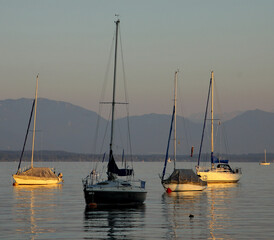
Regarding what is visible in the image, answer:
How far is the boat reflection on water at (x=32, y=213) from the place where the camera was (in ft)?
130

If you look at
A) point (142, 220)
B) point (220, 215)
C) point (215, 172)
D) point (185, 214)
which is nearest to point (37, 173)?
point (215, 172)

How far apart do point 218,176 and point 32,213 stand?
5451cm

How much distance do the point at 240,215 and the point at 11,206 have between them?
2038 centimetres

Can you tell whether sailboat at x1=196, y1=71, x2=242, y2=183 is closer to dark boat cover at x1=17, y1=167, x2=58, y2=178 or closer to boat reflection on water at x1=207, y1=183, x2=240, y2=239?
dark boat cover at x1=17, y1=167, x2=58, y2=178

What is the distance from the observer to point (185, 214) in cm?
5134

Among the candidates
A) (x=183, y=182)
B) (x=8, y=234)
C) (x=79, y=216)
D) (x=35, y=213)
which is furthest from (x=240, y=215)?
(x=183, y=182)

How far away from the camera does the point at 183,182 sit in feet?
252

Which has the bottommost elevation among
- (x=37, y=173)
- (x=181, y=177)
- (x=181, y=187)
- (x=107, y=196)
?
(x=107, y=196)

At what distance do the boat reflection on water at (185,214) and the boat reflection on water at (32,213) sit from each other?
7676mm

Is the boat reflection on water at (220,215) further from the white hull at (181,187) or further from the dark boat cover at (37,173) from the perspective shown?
the dark boat cover at (37,173)

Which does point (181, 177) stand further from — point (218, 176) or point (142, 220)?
point (142, 220)

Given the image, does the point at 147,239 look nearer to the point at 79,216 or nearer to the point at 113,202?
the point at 79,216

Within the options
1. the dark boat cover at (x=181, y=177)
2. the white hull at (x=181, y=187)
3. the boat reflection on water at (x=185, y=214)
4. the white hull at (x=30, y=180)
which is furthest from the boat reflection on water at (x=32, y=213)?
the white hull at (x=30, y=180)

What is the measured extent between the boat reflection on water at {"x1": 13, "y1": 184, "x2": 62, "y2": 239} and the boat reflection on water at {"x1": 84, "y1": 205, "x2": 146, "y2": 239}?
9.27 ft
